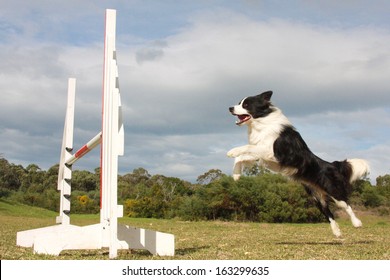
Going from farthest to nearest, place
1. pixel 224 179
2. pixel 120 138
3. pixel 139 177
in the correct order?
pixel 139 177
pixel 224 179
pixel 120 138

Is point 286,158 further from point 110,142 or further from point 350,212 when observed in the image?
point 110,142

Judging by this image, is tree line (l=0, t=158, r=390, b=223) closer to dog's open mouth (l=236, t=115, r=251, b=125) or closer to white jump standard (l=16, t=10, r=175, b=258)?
dog's open mouth (l=236, t=115, r=251, b=125)

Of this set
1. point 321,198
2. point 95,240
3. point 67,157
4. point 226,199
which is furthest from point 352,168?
point 226,199

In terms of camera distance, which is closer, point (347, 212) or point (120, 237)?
point (120, 237)

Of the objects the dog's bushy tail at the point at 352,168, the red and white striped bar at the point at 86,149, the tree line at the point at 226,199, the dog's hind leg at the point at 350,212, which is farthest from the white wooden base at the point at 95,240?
the tree line at the point at 226,199

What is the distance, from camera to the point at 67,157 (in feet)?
23.9

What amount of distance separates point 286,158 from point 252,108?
0.84m

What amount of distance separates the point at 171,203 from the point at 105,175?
17232 millimetres

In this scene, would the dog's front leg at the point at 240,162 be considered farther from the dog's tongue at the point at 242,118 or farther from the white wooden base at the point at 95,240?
the white wooden base at the point at 95,240

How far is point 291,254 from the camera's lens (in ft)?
17.2

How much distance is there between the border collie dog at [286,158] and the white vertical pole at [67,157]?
2.54m
